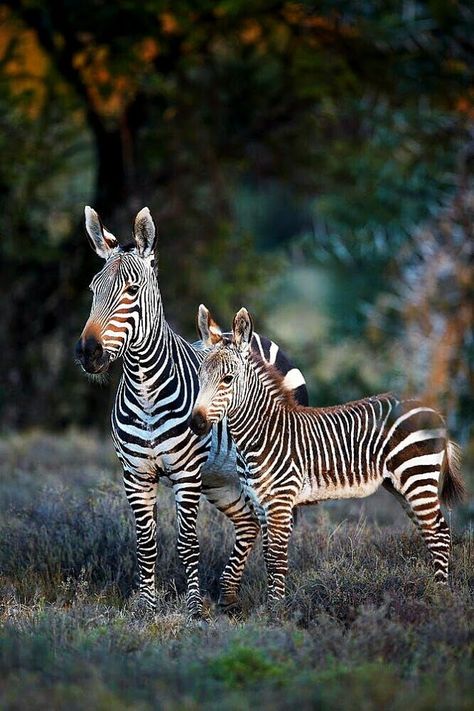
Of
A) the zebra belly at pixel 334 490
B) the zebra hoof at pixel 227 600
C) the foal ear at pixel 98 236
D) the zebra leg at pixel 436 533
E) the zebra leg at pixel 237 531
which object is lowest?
the zebra hoof at pixel 227 600

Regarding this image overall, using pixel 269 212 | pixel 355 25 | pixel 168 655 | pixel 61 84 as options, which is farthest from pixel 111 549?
pixel 269 212

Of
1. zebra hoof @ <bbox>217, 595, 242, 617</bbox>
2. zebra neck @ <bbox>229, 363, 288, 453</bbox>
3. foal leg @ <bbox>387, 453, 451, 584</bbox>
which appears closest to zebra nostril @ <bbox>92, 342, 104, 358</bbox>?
zebra neck @ <bbox>229, 363, 288, 453</bbox>

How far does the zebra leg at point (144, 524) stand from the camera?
7.81m

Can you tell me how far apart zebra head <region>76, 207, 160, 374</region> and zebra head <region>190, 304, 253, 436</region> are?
41cm

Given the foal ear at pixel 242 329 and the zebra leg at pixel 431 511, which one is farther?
the zebra leg at pixel 431 511

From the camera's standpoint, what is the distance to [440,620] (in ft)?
20.9

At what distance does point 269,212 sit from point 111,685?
103 ft

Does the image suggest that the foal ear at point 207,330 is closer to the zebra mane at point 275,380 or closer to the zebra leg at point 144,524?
the zebra mane at point 275,380

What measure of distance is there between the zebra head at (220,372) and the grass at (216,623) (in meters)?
1.21

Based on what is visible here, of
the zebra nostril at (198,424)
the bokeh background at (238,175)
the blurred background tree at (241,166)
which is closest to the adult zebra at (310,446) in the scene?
the zebra nostril at (198,424)

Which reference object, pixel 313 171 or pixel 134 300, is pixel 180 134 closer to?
pixel 313 171

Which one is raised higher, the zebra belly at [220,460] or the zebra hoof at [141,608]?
the zebra belly at [220,460]

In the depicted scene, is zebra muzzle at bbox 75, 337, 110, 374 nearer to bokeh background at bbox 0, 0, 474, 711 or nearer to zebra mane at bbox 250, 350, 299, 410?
zebra mane at bbox 250, 350, 299, 410

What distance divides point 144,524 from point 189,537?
317 mm
